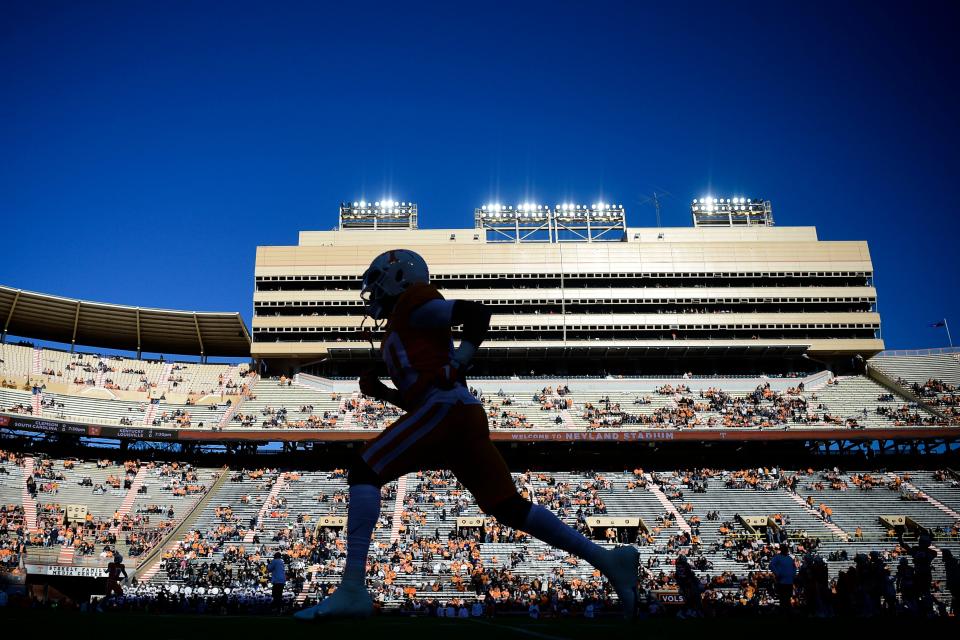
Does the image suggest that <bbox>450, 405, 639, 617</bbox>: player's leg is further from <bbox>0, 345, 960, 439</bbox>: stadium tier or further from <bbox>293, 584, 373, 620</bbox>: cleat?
<bbox>0, 345, 960, 439</bbox>: stadium tier

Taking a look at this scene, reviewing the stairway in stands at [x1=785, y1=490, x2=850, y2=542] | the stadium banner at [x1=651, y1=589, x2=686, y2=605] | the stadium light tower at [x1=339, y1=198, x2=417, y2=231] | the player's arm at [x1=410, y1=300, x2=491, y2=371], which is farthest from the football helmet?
the stadium light tower at [x1=339, y1=198, x2=417, y2=231]

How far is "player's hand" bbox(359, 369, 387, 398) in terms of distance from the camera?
7199mm

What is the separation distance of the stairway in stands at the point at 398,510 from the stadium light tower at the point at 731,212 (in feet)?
131

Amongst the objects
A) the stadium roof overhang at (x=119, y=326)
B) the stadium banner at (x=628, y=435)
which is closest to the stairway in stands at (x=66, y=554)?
the stadium banner at (x=628, y=435)

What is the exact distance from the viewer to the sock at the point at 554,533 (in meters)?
6.77

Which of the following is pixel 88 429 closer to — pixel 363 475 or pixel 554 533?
pixel 363 475

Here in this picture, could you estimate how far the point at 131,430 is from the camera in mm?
44438

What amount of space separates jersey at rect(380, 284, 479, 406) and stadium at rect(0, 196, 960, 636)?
34.2 ft

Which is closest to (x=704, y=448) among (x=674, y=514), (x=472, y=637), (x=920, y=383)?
(x=674, y=514)

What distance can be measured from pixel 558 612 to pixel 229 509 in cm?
2132

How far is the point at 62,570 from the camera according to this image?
31.4m

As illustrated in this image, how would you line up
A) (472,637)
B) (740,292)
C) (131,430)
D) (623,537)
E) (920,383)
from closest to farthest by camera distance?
1. (472,637)
2. (623,537)
3. (131,430)
4. (920,383)
5. (740,292)

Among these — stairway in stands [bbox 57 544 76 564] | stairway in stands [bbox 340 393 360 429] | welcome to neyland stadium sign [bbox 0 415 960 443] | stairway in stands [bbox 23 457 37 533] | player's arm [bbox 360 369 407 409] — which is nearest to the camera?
player's arm [bbox 360 369 407 409]

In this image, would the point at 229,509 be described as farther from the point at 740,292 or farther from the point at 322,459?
the point at 740,292
